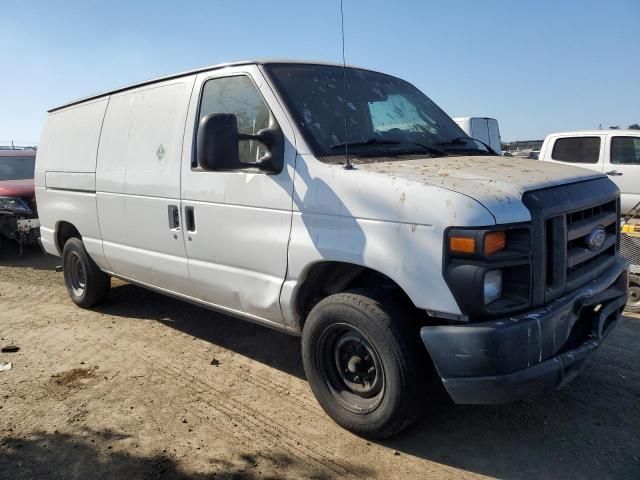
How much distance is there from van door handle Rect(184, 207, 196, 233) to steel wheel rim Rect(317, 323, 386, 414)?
4.74 feet

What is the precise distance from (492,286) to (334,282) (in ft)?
3.63

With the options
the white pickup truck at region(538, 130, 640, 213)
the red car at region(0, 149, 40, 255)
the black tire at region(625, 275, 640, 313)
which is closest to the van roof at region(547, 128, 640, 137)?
the white pickup truck at region(538, 130, 640, 213)

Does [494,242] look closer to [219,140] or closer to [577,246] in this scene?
[577,246]

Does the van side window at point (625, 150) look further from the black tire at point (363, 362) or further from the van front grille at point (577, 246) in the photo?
the black tire at point (363, 362)

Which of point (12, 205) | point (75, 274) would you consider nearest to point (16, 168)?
point (12, 205)

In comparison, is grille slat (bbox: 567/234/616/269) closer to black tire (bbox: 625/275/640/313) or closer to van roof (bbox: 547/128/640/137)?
black tire (bbox: 625/275/640/313)

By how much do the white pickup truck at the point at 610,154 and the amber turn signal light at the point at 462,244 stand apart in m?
6.89

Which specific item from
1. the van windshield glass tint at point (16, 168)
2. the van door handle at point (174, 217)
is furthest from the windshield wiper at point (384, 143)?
the van windshield glass tint at point (16, 168)

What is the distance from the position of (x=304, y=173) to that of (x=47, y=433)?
2.31 m

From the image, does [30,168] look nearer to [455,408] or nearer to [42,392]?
[42,392]

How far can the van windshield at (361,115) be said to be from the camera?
3443mm

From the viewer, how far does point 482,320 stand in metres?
2.64

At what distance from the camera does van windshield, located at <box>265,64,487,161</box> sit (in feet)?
11.3

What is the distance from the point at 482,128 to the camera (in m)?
14.9
